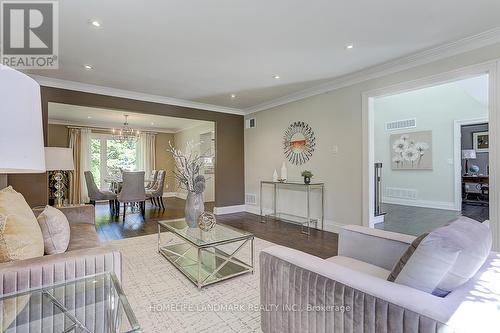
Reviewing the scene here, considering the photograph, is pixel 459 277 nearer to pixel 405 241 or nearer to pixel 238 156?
pixel 405 241

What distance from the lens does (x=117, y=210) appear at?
5.61 metres

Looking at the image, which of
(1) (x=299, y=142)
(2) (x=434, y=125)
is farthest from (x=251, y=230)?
(2) (x=434, y=125)

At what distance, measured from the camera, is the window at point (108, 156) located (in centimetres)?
782

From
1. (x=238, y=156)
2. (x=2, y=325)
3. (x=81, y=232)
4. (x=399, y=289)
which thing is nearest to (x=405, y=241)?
(x=399, y=289)

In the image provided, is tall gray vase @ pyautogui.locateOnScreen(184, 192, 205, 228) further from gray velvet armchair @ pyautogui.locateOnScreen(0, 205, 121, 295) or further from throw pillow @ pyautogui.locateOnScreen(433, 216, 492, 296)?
throw pillow @ pyautogui.locateOnScreen(433, 216, 492, 296)

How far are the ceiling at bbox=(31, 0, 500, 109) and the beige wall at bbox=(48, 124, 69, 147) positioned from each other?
4338mm

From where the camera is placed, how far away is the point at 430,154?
6.30m

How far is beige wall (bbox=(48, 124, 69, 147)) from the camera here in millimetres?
7105

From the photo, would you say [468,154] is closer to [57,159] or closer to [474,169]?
[474,169]

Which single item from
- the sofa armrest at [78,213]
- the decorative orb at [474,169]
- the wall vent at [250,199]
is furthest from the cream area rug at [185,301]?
the decorative orb at [474,169]

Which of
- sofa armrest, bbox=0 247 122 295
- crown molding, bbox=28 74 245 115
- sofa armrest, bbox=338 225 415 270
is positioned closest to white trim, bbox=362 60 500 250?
sofa armrest, bbox=338 225 415 270

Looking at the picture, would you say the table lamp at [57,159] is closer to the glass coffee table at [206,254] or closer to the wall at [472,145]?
the glass coffee table at [206,254]

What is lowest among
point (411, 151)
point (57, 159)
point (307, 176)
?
point (307, 176)

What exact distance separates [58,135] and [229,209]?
555 cm
